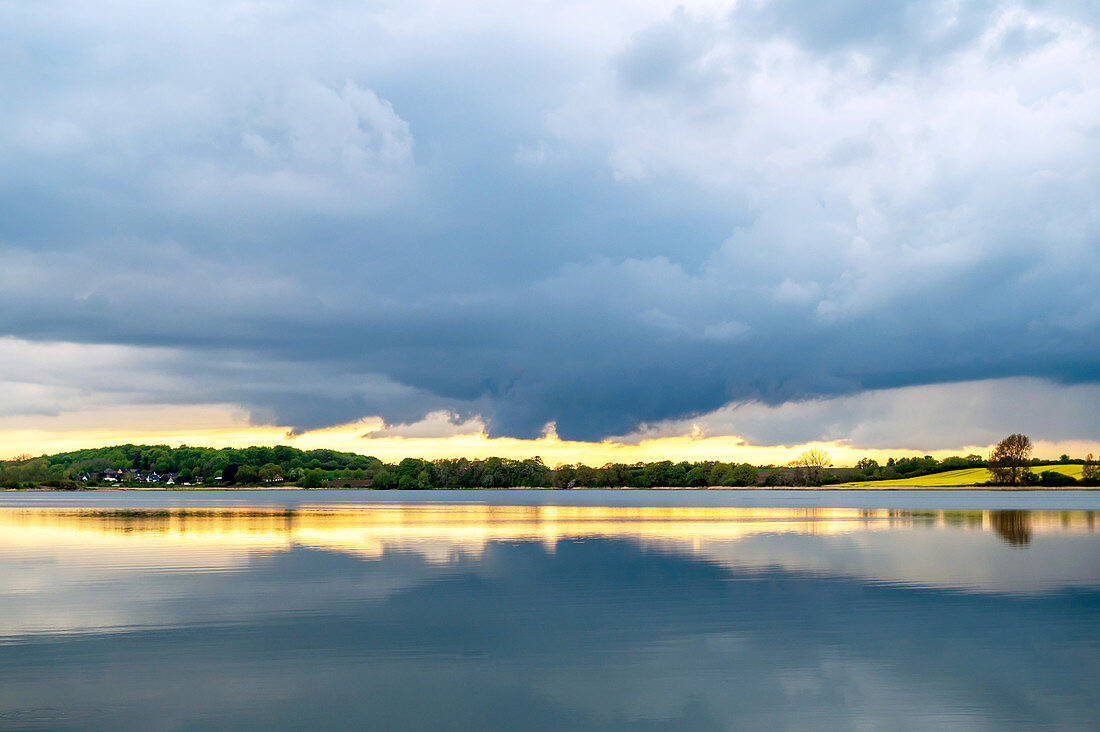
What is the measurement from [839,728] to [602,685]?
5400mm

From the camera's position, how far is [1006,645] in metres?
25.4

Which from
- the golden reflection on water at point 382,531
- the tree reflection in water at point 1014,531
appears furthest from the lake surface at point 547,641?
the tree reflection in water at point 1014,531

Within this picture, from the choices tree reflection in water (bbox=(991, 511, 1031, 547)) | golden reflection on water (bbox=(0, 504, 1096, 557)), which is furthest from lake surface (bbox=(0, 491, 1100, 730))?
tree reflection in water (bbox=(991, 511, 1031, 547))

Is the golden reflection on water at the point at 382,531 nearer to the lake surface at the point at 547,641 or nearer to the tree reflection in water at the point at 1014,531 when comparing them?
the tree reflection in water at the point at 1014,531

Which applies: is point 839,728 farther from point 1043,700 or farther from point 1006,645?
point 1006,645

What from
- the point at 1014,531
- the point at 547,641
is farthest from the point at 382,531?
the point at 1014,531

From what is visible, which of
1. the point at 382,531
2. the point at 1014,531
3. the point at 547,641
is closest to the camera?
the point at 547,641

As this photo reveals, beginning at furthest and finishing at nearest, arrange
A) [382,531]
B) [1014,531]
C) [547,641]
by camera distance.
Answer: [1014,531], [382,531], [547,641]

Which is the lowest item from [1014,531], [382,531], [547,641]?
[1014,531]

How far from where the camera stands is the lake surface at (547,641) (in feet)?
60.5

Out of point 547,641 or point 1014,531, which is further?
point 1014,531

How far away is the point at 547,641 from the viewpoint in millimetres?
25812

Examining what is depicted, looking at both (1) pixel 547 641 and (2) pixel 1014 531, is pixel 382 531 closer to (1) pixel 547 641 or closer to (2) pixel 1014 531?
(1) pixel 547 641

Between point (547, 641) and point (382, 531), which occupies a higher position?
point (547, 641)
